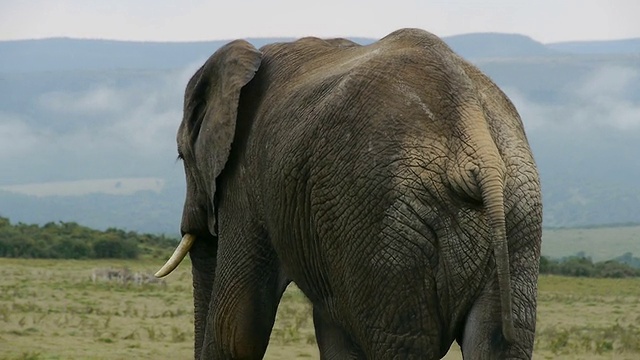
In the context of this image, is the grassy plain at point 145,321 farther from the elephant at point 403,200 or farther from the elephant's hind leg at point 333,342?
the elephant at point 403,200

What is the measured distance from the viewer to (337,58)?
23.4 feet

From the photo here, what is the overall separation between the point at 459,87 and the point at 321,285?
1.17 meters

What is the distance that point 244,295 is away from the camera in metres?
7.30

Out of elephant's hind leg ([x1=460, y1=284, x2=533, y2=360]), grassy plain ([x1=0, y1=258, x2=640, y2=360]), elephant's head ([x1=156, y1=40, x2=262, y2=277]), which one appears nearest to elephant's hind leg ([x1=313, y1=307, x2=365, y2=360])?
elephant's head ([x1=156, y1=40, x2=262, y2=277])

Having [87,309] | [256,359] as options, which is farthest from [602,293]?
[256,359]

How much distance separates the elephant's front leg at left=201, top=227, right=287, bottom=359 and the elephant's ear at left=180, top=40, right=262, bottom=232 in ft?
1.31

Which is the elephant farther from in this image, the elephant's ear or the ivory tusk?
the ivory tusk

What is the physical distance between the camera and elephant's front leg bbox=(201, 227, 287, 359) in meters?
7.21

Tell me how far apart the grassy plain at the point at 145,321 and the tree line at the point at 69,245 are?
4.57 m

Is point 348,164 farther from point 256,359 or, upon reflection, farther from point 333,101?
point 256,359

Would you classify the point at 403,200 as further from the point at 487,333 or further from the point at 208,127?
the point at 208,127

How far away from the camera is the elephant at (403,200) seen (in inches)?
225

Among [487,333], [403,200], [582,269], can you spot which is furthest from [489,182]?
[582,269]

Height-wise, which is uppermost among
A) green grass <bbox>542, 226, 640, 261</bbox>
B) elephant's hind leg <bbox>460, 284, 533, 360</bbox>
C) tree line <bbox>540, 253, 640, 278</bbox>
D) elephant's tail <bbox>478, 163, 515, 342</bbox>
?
green grass <bbox>542, 226, 640, 261</bbox>
